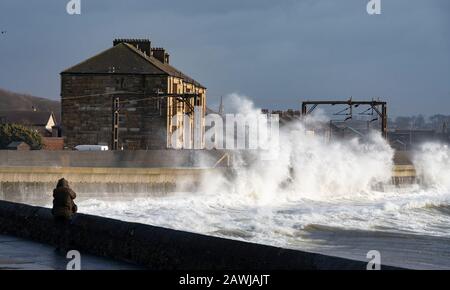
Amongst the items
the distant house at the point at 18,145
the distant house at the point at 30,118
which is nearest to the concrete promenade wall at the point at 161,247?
the distant house at the point at 18,145

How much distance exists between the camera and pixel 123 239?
13133 mm

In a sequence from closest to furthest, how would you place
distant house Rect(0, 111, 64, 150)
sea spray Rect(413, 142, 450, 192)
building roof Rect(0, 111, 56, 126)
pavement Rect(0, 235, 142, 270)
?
1. pavement Rect(0, 235, 142, 270)
2. sea spray Rect(413, 142, 450, 192)
3. distant house Rect(0, 111, 64, 150)
4. building roof Rect(0, 111, 56, 126)

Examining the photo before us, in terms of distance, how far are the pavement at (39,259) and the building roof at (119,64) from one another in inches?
1854

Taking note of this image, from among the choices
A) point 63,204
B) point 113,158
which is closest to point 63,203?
point 63,204

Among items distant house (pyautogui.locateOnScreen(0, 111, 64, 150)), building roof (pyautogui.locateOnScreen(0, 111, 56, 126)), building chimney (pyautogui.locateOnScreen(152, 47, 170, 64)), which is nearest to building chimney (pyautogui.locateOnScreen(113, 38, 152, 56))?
building chimney (pyautogui.locateOnScreen(152, 47, 170, 64))

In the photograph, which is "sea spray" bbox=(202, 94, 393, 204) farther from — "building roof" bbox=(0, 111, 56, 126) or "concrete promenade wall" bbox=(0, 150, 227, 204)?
"building roof" bbox=(0, 111, 56, 126)

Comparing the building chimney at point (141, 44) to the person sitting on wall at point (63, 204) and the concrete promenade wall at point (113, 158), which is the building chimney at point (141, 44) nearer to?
the concrete promenade wall at point (113, 158)

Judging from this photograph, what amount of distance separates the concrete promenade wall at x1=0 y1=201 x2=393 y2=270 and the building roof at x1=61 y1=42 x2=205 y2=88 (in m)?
45.7

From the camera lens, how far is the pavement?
12.4 meters

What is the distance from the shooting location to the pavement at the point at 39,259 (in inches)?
488
